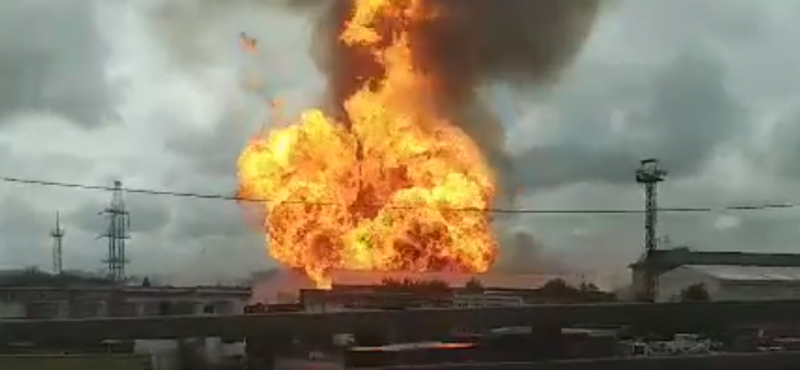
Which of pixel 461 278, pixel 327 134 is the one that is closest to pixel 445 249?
pixel 461 278

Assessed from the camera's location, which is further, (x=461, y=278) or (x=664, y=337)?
(x=461, y=278)

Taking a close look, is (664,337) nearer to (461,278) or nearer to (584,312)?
(584,312)

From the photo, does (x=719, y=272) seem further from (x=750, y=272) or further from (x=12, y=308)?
(x=12, y=308)

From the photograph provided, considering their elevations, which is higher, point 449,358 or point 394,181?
point 394,181

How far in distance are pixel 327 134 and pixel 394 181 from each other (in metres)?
4.15

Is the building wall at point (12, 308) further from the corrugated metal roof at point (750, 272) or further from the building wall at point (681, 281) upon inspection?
the building wall at point (681, 281)

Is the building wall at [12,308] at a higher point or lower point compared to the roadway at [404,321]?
lower

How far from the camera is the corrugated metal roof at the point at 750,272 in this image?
243 feet

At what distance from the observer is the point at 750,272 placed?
8019cm

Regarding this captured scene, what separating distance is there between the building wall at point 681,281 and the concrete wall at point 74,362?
70067mm

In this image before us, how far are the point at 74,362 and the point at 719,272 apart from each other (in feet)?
259

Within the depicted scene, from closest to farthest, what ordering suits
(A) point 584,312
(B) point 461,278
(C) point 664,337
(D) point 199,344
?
(D) point 199,344 → (A) point 584,312 → (C) point 664,337 → (B) point 461,278

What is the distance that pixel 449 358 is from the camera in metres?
7.23

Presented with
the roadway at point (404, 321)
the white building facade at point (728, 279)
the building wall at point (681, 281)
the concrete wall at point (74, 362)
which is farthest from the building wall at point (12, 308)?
the building wall at point (681, 281)
